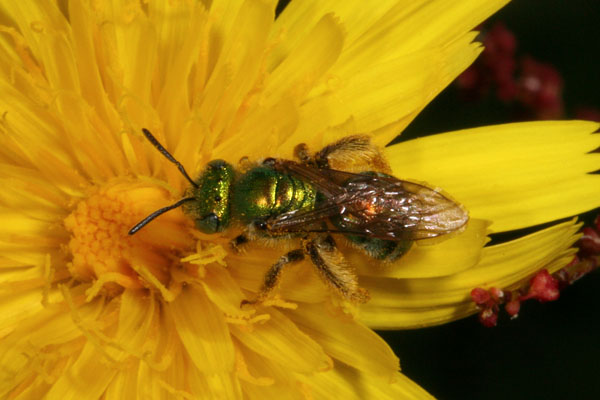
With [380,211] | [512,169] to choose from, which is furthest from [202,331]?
[512,169]

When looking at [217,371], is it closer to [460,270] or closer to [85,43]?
[460,270]

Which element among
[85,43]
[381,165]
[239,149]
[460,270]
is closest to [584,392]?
[460,270]

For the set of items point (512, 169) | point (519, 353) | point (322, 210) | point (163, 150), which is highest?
point (163, 150)

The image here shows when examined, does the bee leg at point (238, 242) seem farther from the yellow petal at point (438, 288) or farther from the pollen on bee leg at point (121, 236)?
the yellow petal at point (438, 288)

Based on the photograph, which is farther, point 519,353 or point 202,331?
point 519,353

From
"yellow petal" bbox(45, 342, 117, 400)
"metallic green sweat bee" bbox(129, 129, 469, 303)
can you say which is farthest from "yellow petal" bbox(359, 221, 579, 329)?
"yellow petal" bbox(45, 342, 117, 400)

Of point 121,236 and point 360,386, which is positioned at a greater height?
point 121,236

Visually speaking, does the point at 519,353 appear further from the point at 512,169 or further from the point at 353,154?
the point at 353,154
